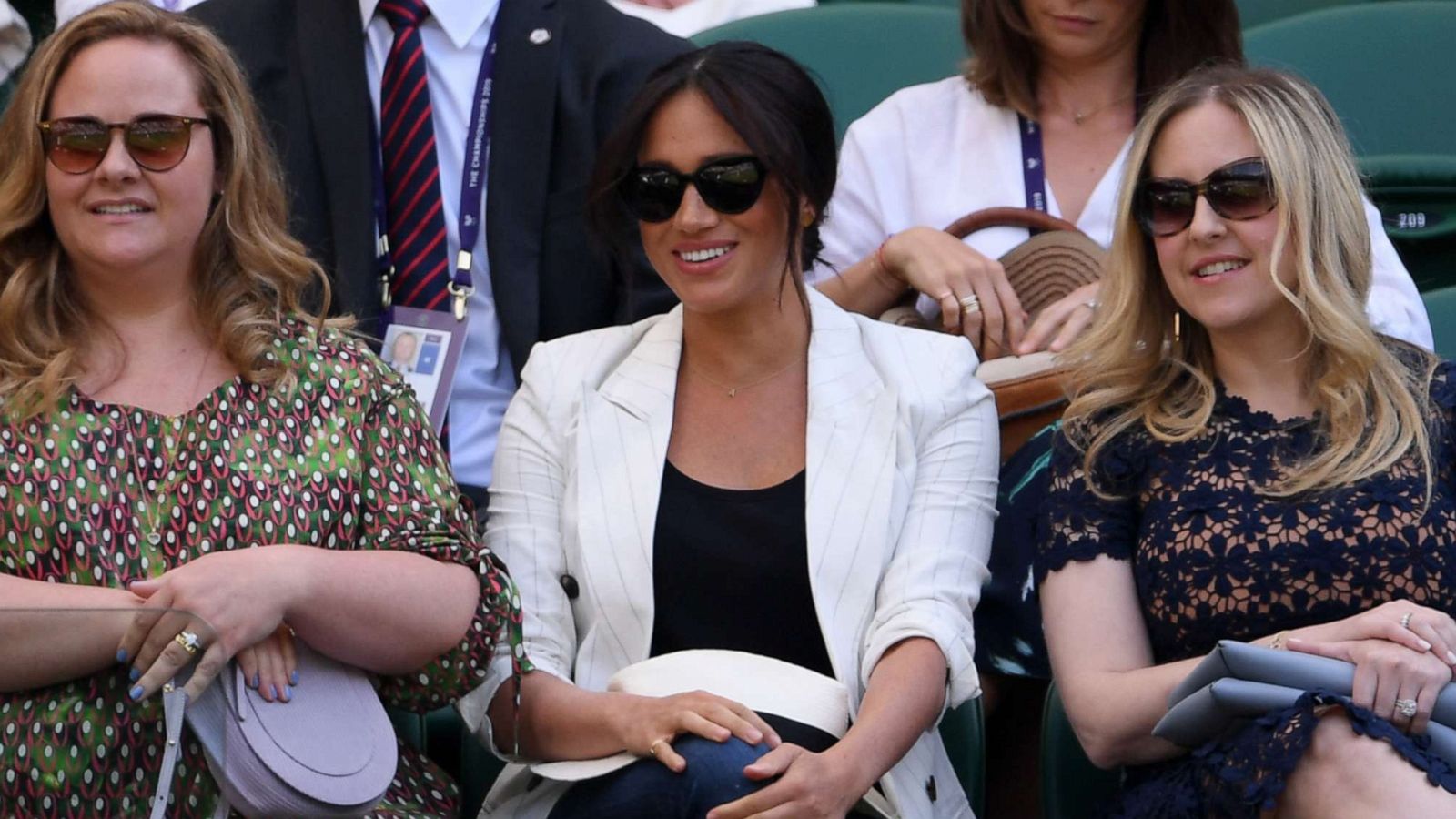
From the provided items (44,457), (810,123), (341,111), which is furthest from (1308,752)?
(341,111)

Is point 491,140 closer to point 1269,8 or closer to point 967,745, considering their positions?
point 967,745

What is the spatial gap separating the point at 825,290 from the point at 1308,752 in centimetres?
138

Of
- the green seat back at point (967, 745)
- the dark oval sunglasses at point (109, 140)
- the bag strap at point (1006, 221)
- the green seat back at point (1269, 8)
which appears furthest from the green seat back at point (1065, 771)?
the green seat back at point (1269, 8)

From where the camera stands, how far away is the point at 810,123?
10.0 ft

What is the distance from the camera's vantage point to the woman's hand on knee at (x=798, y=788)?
8.34 feet

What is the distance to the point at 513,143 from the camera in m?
3.54

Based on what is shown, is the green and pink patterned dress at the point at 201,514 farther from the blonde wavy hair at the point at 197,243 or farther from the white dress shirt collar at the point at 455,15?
the white dress shirt collar at the point at 455,15

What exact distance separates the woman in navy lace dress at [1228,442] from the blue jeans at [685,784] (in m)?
0.45

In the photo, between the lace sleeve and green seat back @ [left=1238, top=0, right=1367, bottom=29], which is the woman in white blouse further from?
green seat back @ [left=1238, top=0, right=1367, bottom=29]

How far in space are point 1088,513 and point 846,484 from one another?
313 millimetres

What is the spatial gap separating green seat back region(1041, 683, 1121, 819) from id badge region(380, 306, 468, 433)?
103 cm

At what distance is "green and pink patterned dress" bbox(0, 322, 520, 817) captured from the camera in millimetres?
2543

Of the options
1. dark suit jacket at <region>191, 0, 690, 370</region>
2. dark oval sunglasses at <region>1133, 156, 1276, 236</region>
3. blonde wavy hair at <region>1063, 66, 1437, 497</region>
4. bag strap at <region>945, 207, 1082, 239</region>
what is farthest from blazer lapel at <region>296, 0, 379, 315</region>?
dark oval sunglasses at <region>1133, 156, 1276, 236</region>

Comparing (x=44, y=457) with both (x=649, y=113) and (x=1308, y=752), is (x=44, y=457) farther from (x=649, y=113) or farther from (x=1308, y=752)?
(x=1308, y=752)
